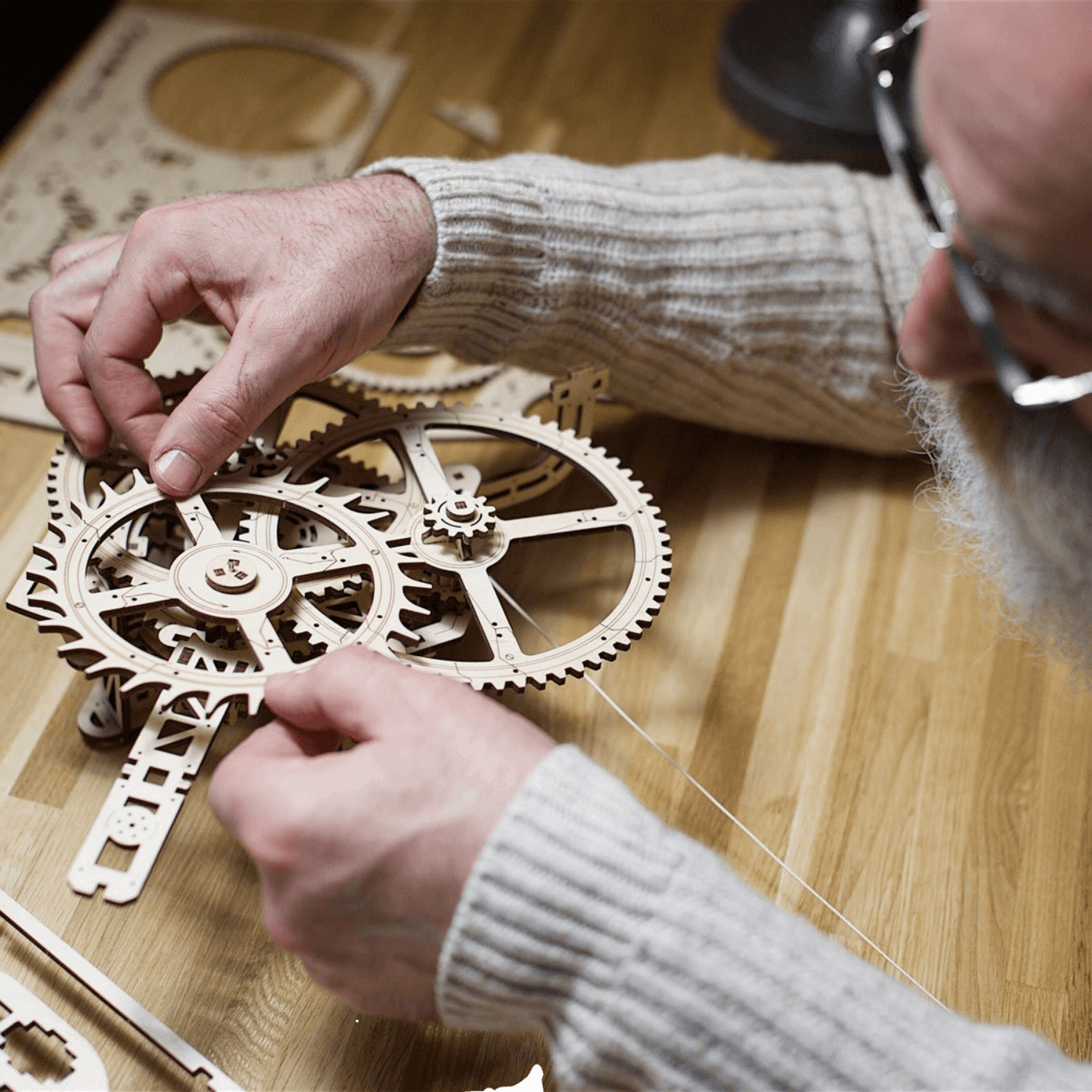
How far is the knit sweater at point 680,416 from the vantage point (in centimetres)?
63

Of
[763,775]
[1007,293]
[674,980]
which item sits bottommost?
[763,775]

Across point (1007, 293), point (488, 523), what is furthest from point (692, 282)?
point (1007, 293)

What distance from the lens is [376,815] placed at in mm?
639

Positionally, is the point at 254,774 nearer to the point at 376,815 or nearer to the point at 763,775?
the point at 376,815

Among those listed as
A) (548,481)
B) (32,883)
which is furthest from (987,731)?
(32,883)

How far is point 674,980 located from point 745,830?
13.1 inches

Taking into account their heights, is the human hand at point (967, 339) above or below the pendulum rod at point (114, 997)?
above

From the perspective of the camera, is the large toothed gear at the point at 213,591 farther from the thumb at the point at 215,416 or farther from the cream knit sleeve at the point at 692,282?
the cream knit sleeve at the point at 692,282

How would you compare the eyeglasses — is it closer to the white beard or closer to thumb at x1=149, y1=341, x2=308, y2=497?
the white beard

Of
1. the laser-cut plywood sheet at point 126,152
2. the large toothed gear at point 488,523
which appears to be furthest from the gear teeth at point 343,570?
the laser-cut plywood sheet at point 126,152

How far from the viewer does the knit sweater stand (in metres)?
0.63

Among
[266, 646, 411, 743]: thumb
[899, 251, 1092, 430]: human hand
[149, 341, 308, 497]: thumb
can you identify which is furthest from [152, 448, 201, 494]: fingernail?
[899, 251, 1092, 430]: human hand

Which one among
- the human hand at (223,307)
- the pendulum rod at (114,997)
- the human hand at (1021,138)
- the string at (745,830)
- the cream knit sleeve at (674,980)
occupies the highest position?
the human hand at (1021,138)

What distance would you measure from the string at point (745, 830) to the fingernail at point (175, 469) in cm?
23
